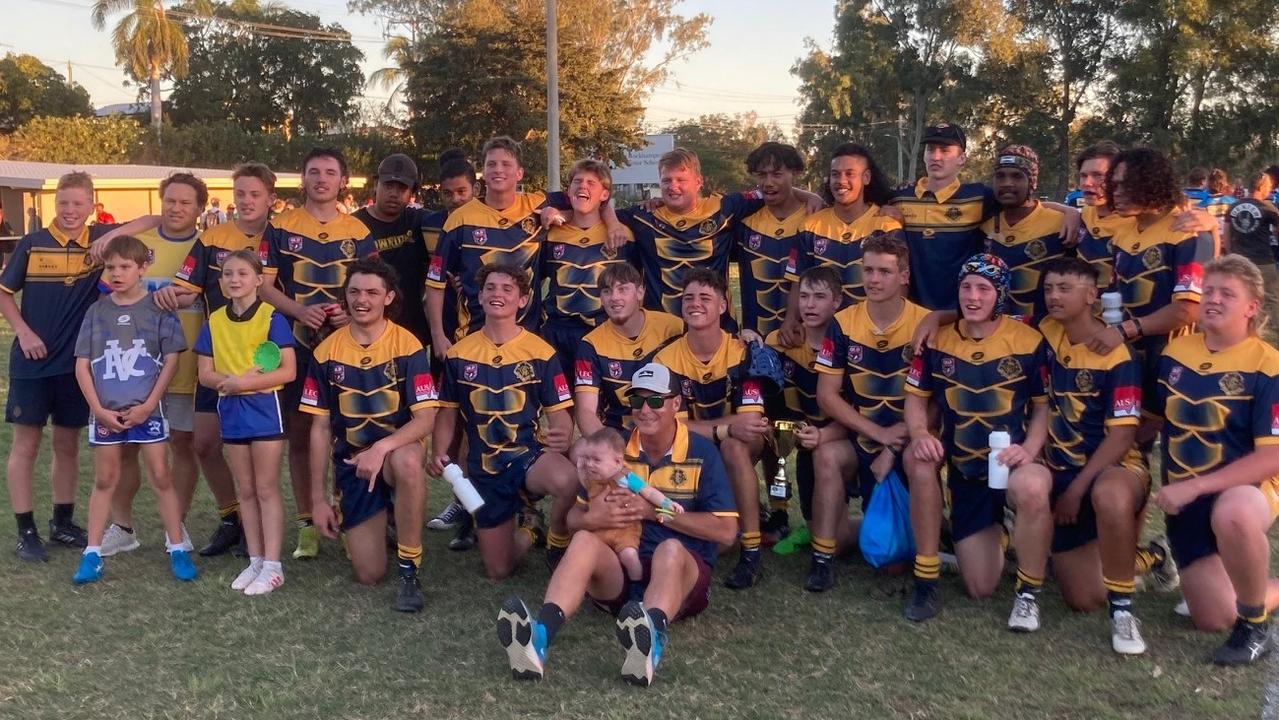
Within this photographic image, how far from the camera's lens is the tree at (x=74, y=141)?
35.6 m

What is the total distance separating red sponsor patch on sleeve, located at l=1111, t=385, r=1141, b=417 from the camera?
14.9 ft

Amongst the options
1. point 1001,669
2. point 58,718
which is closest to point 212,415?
point 58,718

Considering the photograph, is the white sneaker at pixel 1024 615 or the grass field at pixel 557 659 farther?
the white sneaker at pixel 1024 615

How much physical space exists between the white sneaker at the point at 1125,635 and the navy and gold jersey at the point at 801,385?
1.79 metres

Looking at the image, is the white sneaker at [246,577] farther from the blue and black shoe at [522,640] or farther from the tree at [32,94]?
the tree at [32,94]

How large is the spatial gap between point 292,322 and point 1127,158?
4.37 metres

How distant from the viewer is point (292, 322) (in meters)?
5.72

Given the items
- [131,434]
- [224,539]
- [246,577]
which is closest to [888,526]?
[246,577]

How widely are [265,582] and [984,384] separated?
352cm

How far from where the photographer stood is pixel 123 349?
5.28m

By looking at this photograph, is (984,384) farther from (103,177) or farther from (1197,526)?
(103,177)

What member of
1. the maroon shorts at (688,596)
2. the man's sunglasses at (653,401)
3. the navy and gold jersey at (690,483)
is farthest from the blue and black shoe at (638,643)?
the man's sunglasses at (653,401)

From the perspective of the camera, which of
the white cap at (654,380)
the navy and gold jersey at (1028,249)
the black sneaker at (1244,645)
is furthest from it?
the navy and gold jersey at (1028,249)

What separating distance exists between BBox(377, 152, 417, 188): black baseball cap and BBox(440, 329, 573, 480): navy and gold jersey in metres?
1.40
